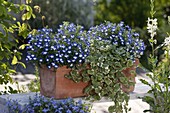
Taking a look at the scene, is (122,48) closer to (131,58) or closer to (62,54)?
(131,58)

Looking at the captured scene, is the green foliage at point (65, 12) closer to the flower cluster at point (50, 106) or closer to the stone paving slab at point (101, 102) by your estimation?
the stone paving slab at point (101, 102)

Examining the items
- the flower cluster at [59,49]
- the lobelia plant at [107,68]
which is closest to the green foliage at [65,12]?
the flower cluster at [59,49]

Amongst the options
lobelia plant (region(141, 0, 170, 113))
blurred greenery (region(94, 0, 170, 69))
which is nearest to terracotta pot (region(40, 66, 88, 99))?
lobelia plant (region(141, 0, 170, 113))

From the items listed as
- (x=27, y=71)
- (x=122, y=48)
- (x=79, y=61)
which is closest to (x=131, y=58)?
(x=122, y=48)

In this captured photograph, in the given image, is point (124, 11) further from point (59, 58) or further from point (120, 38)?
point (59, 58)

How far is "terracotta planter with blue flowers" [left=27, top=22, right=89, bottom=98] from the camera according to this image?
14.4ft

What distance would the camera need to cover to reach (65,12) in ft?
32.4

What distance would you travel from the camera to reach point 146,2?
1033 centimetres

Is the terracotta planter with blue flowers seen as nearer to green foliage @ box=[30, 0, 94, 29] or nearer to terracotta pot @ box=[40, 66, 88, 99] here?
terracotta pot @ box=[40, 66, 88, 99]

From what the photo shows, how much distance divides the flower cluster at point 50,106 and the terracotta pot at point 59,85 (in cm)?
28

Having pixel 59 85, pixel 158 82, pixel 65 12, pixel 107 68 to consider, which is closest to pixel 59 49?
pixel 59 85

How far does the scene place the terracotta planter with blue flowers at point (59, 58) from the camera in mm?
4383

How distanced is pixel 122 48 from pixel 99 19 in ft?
20.8

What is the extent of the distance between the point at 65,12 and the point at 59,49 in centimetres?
555
